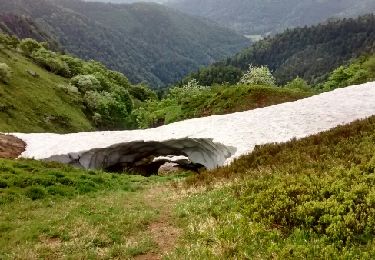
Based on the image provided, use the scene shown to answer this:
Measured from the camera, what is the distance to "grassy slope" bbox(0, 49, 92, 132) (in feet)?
258

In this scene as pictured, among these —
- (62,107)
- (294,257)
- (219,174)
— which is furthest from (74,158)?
(62,107)

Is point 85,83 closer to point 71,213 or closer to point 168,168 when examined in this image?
point 168,168

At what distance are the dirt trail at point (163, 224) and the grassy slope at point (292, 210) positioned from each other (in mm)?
481

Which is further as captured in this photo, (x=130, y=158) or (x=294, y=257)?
(x=130, y=158)

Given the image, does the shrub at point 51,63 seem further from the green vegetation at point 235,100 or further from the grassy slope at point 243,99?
the grassy slope at point 243,99

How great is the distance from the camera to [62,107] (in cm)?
9719

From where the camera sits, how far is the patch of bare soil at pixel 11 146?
34.3 m

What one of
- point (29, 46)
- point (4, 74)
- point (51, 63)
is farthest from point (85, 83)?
point (4, 74)

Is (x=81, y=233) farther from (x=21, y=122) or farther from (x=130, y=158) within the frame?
(x=21, y=122)

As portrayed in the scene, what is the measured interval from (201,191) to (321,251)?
9.83m

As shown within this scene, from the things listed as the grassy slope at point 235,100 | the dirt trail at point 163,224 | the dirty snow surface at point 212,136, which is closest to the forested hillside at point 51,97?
the grassy slope at point 235,100

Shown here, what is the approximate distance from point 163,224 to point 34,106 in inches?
3023

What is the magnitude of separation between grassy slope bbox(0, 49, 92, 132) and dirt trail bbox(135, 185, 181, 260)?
51.8 metres

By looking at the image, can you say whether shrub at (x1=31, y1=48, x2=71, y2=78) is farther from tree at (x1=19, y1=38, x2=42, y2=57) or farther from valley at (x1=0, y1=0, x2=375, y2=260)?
valley at (x1=0, y1=0, x2=375, y2=260)
